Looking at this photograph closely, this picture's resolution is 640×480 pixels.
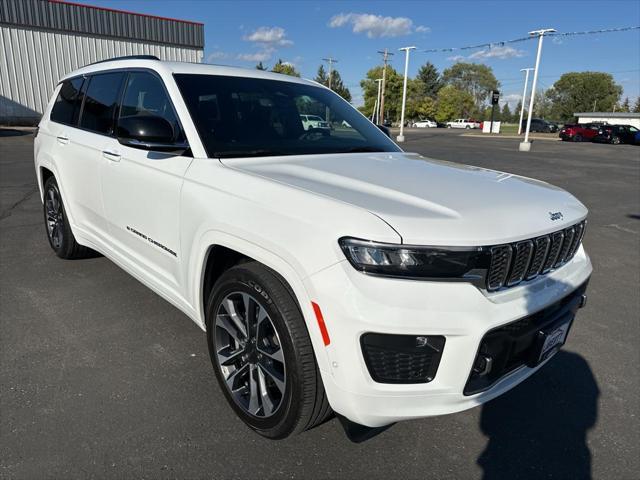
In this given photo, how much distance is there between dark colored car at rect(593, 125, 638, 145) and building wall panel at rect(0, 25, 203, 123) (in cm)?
3610

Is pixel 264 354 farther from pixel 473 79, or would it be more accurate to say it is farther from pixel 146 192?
pixel 473 79

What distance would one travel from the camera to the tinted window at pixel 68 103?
427cm

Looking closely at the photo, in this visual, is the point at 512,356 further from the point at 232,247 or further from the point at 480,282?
the point at 232,247

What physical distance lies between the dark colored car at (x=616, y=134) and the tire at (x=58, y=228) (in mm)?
41677

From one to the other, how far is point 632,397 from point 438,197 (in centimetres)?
190

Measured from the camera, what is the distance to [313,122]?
352 centimetres

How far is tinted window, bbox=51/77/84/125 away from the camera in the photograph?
4.27m

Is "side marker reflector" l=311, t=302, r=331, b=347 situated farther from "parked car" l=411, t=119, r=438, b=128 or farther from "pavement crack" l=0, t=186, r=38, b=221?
"parked car" l=411, t=119, r=438, b=128

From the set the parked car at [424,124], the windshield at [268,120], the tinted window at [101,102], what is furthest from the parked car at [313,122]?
the parked car at [424,124]

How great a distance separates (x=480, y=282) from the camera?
1924mm

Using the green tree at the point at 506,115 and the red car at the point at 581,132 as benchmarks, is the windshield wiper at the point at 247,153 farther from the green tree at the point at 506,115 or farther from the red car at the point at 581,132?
the green tree at the point at 506,115

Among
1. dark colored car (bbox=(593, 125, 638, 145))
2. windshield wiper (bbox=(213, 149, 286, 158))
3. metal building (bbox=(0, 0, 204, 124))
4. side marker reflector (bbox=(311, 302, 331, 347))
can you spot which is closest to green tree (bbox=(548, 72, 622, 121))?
dark colored car (bbox=(593, 125, 638, 145))

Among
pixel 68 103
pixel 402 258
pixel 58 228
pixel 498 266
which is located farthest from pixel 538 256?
pixel 58 228

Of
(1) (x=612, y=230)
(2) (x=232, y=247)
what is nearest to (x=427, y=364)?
(2) (x=232, y=247)
